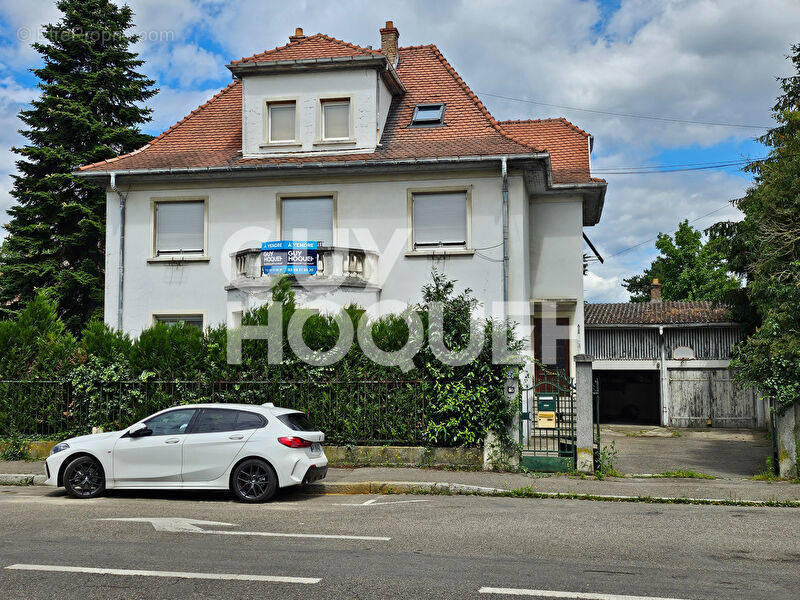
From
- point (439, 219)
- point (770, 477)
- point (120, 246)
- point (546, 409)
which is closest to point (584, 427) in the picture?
point (546, 409)

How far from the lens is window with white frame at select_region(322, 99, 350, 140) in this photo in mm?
20703

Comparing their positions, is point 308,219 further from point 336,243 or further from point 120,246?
point 120,246

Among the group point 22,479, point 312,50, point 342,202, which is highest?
point 312,50

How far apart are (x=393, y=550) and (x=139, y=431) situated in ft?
18.6

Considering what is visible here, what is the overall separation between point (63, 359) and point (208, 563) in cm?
1068

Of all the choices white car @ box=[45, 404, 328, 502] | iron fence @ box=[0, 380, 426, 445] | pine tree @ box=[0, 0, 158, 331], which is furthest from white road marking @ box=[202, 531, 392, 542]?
pine tree @ box=[0, 0, 158, 331]

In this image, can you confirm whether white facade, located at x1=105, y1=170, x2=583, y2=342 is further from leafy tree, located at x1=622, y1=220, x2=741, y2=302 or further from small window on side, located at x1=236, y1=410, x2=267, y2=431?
leafy tree, located at x1=622, y1=220, x2=741, y2=302

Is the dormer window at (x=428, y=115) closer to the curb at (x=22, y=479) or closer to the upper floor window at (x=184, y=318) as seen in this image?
the upper floor window at (x=184, y=318)

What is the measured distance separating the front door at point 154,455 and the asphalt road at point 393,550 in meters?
0.37

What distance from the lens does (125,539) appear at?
26.8 feet

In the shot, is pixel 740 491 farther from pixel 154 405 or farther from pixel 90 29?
pixel 90 29

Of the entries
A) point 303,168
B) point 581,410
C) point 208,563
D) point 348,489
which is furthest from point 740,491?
point 303,168

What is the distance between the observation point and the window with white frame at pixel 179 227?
20906 millimetres

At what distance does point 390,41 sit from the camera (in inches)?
928
